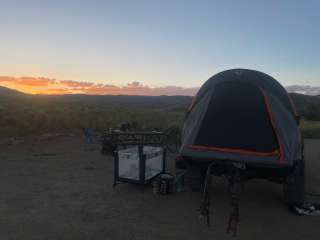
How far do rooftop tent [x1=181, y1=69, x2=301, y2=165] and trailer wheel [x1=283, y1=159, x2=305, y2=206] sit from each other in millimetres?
540

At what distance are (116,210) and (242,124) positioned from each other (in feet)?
9.92

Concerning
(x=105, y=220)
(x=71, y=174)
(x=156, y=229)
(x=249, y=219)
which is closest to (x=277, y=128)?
(x=249, y=219)

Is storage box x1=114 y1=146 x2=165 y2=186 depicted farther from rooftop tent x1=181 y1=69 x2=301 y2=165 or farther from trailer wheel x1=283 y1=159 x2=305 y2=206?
trailer wheel x1=283 y1=159 x2=305 y2=206

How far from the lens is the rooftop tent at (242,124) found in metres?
6.21

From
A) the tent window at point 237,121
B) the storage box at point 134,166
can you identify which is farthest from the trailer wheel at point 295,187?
the storage box at point 134,166

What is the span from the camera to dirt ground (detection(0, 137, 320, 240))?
18.5ft

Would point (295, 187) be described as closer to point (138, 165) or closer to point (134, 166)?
point (138, 165)

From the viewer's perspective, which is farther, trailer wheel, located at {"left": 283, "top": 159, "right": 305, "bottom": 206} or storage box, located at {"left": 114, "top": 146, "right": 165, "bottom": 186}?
storage box, located at {"left": 114, "top": 146, "right": 165, "bottom": 186}

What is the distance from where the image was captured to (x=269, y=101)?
22.2 ft

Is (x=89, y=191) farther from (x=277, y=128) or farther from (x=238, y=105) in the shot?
(x=277, y=128)

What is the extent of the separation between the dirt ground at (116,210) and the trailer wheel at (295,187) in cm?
30

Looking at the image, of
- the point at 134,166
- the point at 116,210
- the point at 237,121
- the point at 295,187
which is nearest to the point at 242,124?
the point at 237,121

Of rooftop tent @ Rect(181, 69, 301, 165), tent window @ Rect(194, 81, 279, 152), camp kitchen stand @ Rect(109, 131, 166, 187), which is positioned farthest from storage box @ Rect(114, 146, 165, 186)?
tent window @ Rect(194, 81, 279, 152)

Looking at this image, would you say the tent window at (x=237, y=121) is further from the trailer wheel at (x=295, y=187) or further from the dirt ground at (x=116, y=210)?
the dirt ground at (x=116, y=210)
